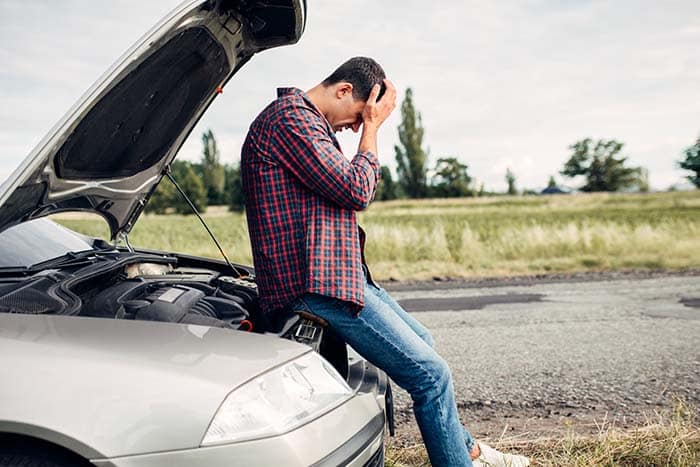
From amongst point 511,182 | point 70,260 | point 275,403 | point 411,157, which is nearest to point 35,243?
point 70,260

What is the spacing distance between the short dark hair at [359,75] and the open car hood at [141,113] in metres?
0.29

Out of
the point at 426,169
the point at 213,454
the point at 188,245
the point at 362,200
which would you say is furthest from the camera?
the point at 426,169

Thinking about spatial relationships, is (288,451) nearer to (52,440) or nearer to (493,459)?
(52,440)

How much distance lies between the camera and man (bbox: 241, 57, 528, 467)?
2.25 metres

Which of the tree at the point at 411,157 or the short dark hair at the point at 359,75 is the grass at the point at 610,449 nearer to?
the short dark hair at the point at 359,75

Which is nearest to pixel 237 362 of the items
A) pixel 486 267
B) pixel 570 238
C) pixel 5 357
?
pixel 5 357

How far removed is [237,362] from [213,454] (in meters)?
0.25

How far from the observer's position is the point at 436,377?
2.37 meters

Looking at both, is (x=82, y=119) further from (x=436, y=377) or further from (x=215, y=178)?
(x=215, y=178)

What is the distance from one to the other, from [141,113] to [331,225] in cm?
103

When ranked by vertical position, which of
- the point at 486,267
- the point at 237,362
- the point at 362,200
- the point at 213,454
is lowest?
the point at 486,267

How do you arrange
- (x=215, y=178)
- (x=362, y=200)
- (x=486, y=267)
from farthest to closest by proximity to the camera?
1. (x=215, y=178)
2. (x=486, y=267)
3. (x=362, y=200)

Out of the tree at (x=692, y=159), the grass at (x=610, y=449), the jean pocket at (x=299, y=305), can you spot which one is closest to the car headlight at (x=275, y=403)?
the jean pocket at (x=299, y=305)

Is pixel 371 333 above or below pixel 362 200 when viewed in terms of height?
below
